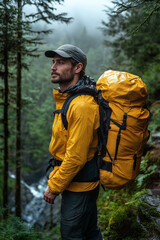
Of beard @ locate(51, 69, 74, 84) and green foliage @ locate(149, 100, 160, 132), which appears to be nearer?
beard @ locate(51, 69, 74, 84)

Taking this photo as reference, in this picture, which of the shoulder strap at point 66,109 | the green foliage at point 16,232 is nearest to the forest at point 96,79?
the green foliage at point 16,232

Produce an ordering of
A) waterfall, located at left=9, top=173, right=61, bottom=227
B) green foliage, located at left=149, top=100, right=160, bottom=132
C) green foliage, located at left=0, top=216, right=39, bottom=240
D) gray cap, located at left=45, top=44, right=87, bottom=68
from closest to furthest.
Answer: gray cap, located at left=45, top=44, right=87, bottom=68, green foliage, located at left=0, top=216, right=39, bottom=240, green foliage, located at left=149, top=100, right=160, bottom=132, waterfall, located at left=9, top=173, right=61, bottom=227

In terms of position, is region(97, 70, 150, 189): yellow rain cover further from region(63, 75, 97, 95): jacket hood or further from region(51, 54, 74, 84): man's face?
region(51, 54, 74, 84): man's face

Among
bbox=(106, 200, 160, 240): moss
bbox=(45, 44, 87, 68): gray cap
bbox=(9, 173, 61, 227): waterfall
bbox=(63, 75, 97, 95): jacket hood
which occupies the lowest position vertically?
bbox=(9, 173, 61, 227): waterfall

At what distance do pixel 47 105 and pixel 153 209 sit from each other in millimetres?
38559

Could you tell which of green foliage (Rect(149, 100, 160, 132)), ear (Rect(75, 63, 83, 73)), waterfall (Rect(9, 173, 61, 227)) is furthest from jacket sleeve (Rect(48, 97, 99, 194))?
waterfall (Rect(9, 173, 61, 227))

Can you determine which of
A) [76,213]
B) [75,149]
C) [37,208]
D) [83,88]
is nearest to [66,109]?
[83,88]

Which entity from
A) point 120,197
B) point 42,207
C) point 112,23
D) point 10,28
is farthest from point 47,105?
point 120,197

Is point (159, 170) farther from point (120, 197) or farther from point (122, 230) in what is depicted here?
point (122, 230)

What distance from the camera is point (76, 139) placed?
1984 millimetres

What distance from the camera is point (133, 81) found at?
2.11m

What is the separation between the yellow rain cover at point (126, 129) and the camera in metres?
2.02

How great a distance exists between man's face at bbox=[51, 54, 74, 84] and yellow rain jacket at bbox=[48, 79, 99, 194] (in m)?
0.29

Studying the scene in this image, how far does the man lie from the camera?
6.59ft
